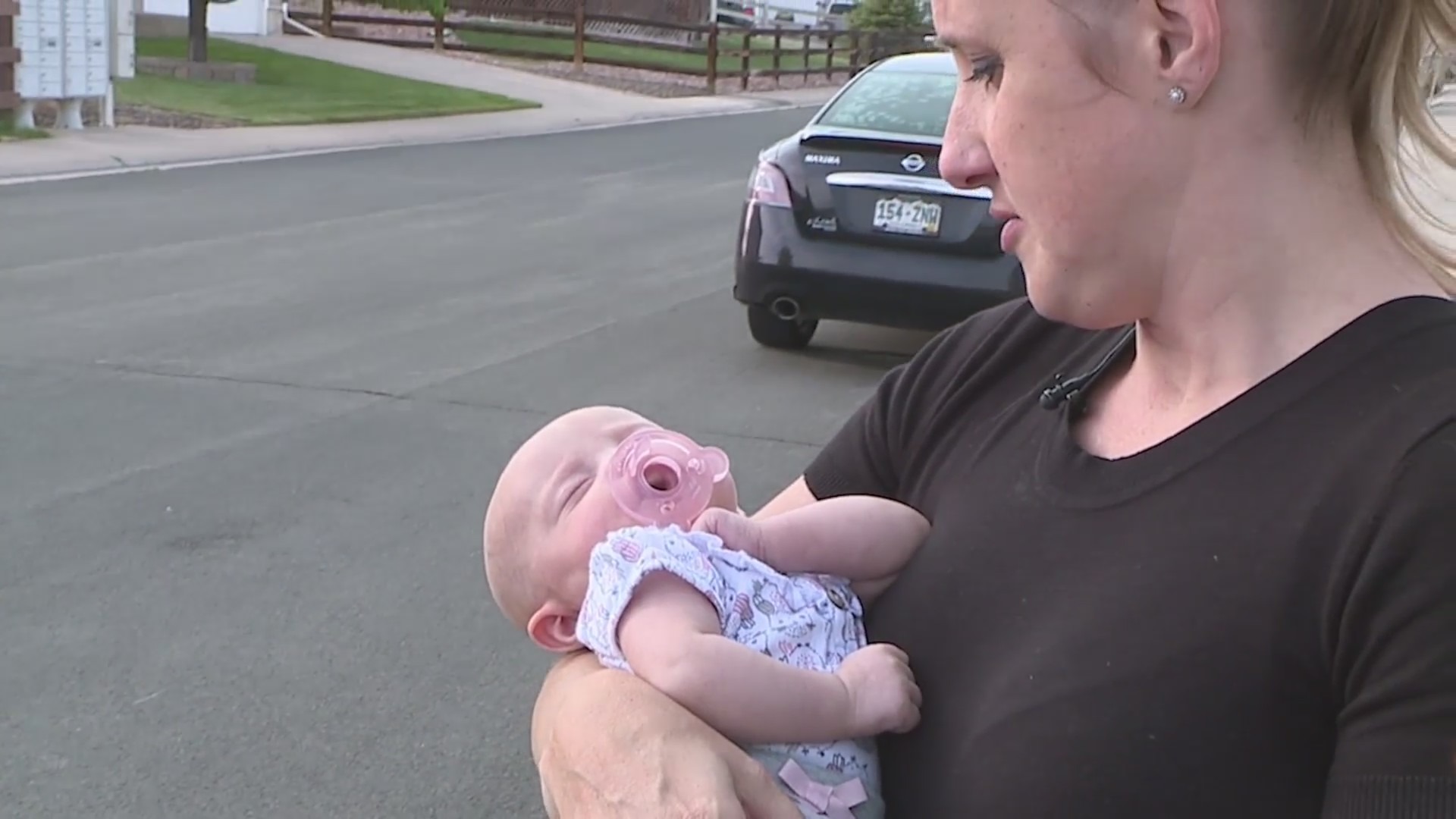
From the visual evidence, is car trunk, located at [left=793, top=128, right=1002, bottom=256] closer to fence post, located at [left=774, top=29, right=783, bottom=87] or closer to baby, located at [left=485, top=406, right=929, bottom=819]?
baby, located at [left=485, top=406, right=929, bottom=819]

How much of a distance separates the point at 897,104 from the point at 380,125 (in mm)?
14735

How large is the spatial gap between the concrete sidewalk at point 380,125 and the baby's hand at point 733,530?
14.5 m

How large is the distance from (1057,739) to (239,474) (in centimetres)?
529

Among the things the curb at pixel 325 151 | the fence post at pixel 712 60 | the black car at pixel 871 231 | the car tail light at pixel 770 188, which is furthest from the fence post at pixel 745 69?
the car tail light at pixel 770 188

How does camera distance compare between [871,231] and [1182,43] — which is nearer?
[1182,43]

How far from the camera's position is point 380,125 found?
22625 mm

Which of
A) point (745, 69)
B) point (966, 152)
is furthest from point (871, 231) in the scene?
point (745, 69)

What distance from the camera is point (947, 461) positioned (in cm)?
199

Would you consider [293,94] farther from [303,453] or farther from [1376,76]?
[1376,76]

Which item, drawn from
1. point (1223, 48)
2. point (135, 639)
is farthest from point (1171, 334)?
point (135, 639)

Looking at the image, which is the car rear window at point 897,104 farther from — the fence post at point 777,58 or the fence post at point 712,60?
the fence post at point 777,58

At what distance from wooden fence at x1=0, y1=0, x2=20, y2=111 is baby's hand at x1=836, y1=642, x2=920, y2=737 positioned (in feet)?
61.5

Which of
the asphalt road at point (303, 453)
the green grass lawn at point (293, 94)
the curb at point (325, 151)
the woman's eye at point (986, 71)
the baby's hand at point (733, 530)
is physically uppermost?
the woman's eye at point (986, 71)

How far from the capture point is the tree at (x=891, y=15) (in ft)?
149
